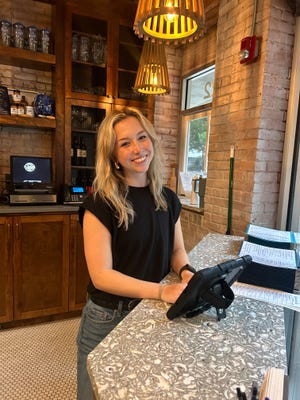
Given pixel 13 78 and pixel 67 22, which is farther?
pixel 13 78

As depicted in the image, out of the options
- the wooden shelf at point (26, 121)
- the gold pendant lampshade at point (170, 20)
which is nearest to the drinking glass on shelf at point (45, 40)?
the wooden shelf at point (26, 121)

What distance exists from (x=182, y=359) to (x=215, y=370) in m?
0.08

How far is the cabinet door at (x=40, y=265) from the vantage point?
8.26 feet

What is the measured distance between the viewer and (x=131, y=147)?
46.8 inches

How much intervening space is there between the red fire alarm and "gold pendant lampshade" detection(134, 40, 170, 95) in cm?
66

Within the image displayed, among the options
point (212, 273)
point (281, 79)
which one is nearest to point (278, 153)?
point (281, 79)

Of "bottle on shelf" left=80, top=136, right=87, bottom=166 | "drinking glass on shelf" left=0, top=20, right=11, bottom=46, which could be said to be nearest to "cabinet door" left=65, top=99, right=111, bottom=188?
"bottle on shelf" left=80, top=136, right=87, bottom=166

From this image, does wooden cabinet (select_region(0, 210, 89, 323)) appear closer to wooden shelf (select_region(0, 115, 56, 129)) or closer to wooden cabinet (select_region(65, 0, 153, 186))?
wooden cabinet (select_region(65, 0, 153, 186))

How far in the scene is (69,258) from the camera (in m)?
2.71

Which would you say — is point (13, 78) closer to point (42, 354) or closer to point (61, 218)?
point (61, 218)

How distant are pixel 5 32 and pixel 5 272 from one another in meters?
2.04

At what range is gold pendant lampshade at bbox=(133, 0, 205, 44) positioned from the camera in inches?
48.9

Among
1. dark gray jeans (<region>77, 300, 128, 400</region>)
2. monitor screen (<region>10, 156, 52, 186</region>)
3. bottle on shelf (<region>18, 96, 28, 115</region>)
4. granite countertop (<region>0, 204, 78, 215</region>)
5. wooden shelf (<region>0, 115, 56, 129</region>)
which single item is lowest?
dark gray jeans (<region>77, 300, 128, 400</region>)

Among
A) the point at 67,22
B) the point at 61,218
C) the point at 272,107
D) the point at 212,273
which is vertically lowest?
the point at 61,218
